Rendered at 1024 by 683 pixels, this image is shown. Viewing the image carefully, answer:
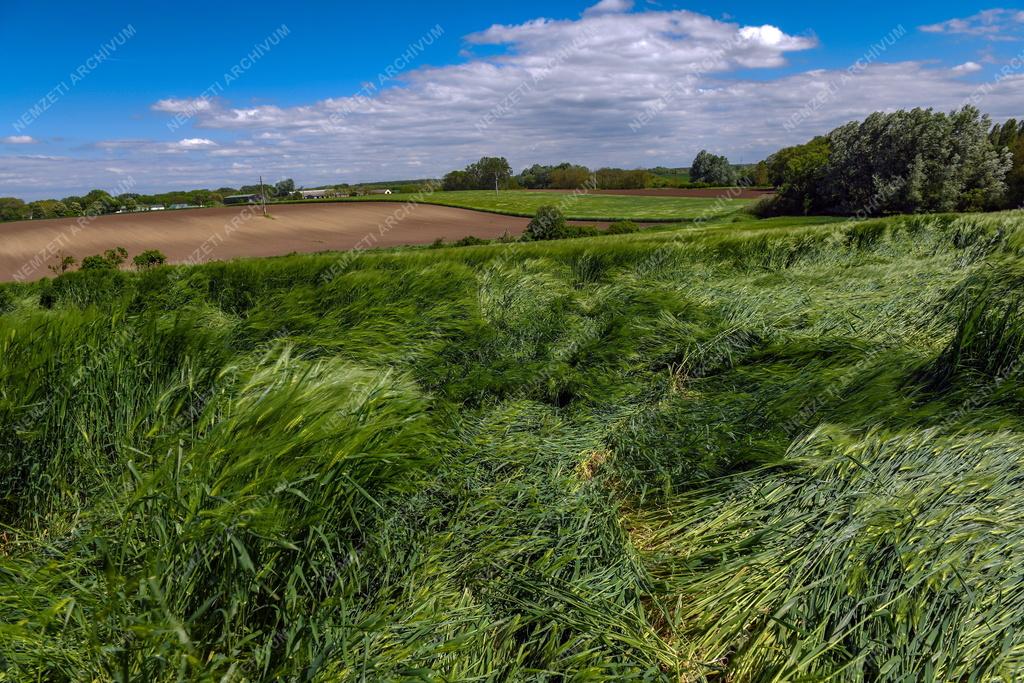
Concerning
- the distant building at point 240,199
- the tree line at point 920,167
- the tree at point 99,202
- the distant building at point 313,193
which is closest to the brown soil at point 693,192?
the tree line at point 920,167

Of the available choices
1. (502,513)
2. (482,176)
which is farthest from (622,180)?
(502,513)

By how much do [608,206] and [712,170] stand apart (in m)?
32.8

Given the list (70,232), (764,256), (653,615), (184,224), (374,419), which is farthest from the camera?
(184,224)

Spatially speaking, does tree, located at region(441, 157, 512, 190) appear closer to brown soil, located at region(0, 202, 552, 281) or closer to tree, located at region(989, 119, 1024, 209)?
brown soil, located at region(0, 202, 552, 281)

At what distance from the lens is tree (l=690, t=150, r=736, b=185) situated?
241 ft

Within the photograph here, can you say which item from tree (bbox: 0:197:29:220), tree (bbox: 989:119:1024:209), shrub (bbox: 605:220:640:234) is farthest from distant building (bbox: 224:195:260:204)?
tree (bbox: 989:119:1024:209)

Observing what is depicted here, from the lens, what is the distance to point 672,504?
2.87 meters

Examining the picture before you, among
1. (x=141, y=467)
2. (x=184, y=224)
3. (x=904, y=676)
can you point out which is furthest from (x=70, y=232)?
(x=904, y=676)

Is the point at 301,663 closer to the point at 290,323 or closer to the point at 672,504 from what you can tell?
the point at 672,504

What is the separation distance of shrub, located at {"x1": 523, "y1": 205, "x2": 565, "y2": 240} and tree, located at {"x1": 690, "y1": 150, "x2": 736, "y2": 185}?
51.1 meters

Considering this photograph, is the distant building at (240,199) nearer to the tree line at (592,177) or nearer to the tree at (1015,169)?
the tree line at (592,177)

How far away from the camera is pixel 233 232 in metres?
35.8

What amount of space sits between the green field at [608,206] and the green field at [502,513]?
39052 mm

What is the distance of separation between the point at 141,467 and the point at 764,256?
8837mm
